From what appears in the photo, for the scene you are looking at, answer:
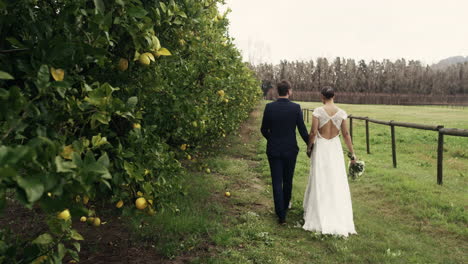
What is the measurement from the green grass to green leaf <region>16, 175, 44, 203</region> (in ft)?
6.30

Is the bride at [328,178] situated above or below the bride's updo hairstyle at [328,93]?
below

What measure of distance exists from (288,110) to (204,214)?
1964 mm

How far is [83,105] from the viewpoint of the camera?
5.41ft

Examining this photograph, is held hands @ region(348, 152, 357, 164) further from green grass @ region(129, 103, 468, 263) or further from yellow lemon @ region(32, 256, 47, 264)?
yellow lemon @ region(32, 256, 47, 264)

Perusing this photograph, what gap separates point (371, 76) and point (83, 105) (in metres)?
79.5

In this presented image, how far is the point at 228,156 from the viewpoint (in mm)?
10555

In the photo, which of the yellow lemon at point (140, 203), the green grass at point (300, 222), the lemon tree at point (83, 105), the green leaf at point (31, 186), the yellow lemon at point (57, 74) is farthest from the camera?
the green grass at point (300, 222)

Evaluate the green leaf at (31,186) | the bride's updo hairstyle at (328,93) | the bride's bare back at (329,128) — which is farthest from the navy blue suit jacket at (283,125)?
the green leaf at (31,186)

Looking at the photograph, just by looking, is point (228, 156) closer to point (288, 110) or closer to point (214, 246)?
point (288, 110)

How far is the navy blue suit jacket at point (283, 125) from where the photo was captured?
5238 mm

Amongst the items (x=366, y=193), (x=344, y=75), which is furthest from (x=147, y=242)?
(x=344, y=75)

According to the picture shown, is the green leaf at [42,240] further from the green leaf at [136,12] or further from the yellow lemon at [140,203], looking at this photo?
the green leaf at [136,12]

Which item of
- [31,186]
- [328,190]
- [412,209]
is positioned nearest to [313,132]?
[328,190]

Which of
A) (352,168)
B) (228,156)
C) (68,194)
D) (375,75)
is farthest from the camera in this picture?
(375,75)
